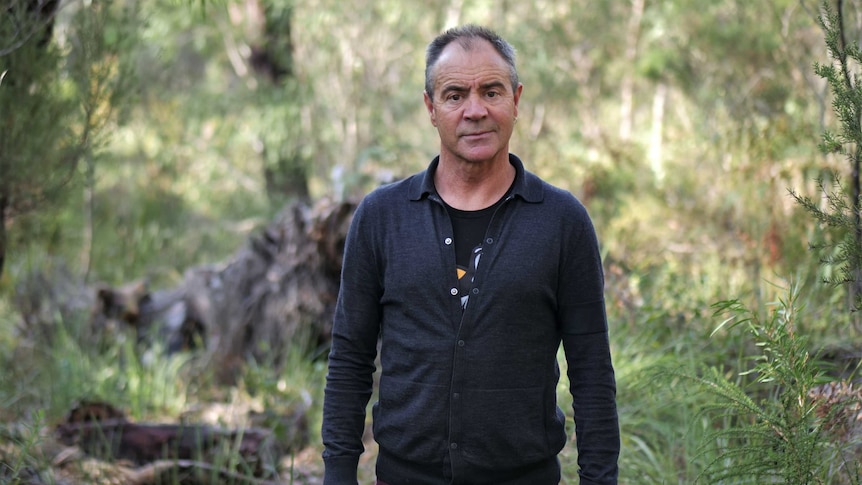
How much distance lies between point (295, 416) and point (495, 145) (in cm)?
346

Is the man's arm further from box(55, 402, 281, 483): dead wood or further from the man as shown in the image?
box(55, 402, 281, 483): dead wood

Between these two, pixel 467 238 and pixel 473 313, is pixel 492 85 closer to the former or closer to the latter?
pixel 467 238

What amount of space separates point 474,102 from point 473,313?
1.87 feet

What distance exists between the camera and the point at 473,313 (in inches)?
96.9

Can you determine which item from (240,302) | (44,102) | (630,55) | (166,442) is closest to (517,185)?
(166,442)

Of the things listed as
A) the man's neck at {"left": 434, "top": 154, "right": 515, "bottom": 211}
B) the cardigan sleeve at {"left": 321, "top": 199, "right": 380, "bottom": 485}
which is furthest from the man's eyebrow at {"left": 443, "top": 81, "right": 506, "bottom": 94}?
the cardigan sleeve at {"left": 321, "top": 199, "right": 380, "bottom": 485}

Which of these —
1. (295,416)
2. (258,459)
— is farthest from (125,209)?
(258,459)

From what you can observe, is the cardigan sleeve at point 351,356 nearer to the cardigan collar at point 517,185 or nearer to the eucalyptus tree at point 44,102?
the cardigan collar at point 517,185

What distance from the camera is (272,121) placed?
474 inches

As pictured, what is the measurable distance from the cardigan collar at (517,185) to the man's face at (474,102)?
0.23 feet

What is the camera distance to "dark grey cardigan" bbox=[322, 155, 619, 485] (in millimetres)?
2461

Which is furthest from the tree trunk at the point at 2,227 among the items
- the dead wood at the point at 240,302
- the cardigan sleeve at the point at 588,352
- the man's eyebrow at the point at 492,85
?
the cardigan sleeve at the point at 588,352

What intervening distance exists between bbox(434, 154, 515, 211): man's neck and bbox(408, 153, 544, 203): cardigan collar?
0.04 metres

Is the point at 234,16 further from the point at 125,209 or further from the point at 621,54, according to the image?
the point at 621,54
